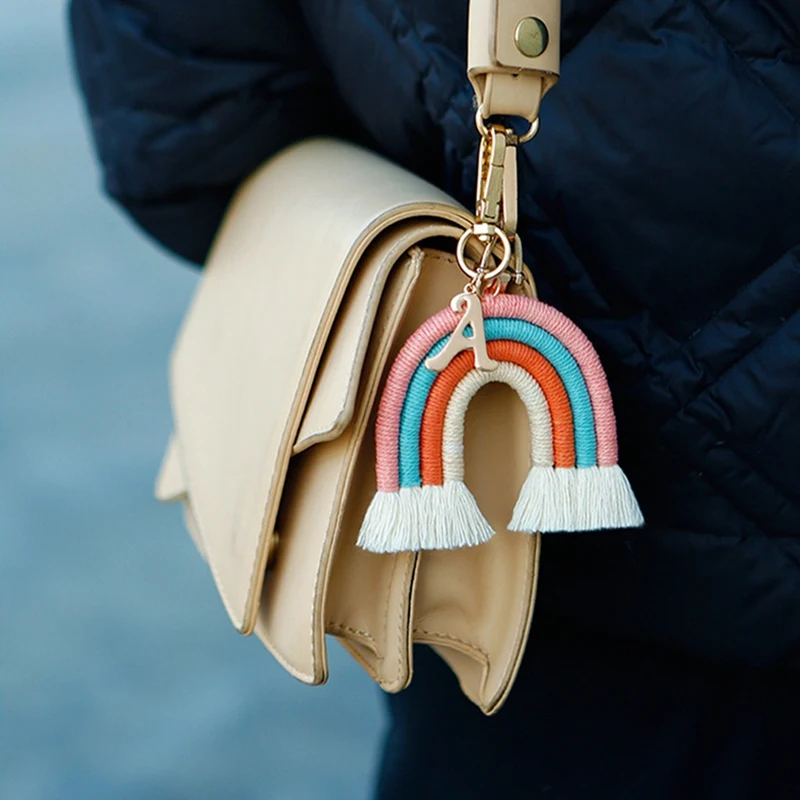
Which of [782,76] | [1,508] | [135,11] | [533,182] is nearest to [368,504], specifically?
[533,182]

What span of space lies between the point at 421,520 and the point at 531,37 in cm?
24

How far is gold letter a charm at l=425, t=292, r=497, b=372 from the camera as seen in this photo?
0.52 meters

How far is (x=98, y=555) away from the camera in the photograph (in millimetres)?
1283

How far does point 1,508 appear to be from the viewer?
136 cm

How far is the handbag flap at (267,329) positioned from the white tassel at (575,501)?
0.36 ft

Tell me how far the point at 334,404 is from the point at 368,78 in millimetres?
228

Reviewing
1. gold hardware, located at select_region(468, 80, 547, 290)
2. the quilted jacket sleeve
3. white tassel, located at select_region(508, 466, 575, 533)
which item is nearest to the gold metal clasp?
gold hardware, located at select_region(468, 80, 547, 290)

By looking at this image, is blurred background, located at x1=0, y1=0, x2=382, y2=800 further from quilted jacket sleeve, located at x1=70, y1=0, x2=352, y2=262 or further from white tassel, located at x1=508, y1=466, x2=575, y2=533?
quilted jacket sleeve, located at x1=70, y1=0, x2=352, y2=262

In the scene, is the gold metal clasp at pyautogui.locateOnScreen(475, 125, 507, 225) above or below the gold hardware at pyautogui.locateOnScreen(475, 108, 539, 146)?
below

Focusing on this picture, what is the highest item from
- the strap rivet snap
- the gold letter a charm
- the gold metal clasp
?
the strap rivet snap

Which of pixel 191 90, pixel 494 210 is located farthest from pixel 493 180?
pixel 191 90

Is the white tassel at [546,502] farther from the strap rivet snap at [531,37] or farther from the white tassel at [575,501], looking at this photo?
the strap rivet snap at [531,37]

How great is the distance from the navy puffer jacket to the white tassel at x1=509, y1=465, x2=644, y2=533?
0.08m

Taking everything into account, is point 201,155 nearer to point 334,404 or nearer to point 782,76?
point 334,404
